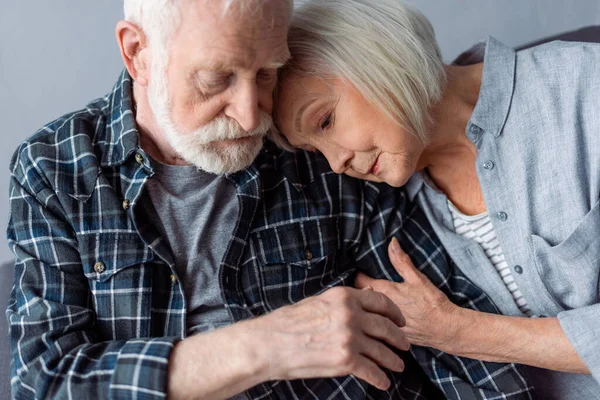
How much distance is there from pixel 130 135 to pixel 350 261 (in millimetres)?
624

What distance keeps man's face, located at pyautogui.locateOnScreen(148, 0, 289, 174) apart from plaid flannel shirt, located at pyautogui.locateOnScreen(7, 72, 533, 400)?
12cm

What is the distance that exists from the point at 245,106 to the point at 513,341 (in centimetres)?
80

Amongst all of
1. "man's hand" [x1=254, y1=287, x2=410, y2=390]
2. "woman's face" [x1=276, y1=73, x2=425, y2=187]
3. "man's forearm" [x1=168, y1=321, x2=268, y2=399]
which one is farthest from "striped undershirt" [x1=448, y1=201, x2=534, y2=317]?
"man's forearm" [x1=168, y1=321, x2=268, y2=399]

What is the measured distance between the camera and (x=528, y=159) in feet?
5.20

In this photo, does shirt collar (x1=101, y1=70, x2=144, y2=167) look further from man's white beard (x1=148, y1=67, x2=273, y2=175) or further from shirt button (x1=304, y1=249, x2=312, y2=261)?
shirt button (x1=304, y1=249, x2=312, y2=261)

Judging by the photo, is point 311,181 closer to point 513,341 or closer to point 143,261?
point 143,261

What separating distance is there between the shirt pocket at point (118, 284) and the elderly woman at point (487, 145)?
438 mm

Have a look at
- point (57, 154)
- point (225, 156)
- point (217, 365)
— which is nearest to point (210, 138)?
point (225, 156)

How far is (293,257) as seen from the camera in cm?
161

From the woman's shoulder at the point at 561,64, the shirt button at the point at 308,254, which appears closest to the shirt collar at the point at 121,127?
the shirt button at the point at 308,254

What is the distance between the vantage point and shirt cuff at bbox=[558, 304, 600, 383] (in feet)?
4.95

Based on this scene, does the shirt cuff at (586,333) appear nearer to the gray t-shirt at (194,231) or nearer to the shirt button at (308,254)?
the shirt button at (308,254)

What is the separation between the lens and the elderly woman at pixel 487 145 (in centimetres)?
150

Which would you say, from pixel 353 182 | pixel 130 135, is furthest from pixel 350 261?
pixel 130 135
